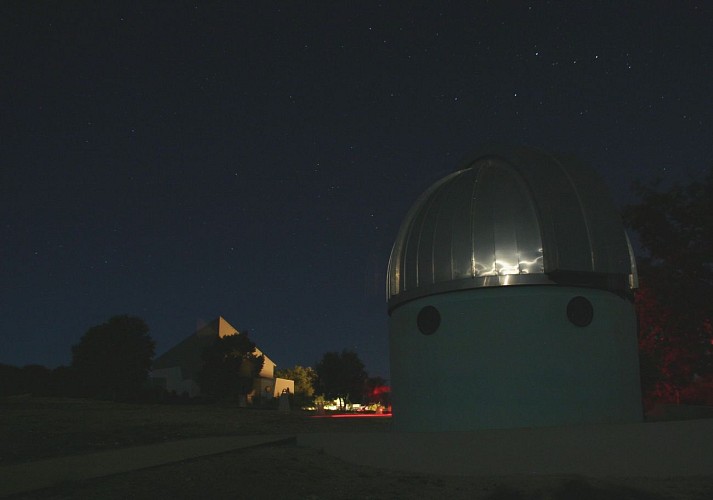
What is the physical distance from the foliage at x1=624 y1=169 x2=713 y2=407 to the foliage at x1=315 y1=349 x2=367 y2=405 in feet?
170

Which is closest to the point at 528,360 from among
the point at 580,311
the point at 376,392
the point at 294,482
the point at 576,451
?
the point at 580,311

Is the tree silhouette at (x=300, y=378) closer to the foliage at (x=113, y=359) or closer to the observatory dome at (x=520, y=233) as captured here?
the foliage at (x=113, y=359)

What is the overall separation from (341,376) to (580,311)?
2390 inches

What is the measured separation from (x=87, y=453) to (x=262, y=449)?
8.42 ft

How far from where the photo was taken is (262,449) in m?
10.2

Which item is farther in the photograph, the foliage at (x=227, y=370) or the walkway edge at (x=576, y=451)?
the foliage at (x=227, y=370)

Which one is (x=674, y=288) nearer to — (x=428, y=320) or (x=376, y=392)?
(x=428, y=320)

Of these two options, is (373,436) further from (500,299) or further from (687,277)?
(687,277)

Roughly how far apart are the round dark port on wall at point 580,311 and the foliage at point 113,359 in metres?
33.0

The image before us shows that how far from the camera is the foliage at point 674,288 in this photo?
714 inches

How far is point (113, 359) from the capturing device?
134ft

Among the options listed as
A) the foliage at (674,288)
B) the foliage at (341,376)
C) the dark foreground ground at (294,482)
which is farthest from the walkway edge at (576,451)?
the foliage at (341,376)

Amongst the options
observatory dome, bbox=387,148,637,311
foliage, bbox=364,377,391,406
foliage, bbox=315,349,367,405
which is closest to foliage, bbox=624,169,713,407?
observatory dome, bbox=387,148,637,311

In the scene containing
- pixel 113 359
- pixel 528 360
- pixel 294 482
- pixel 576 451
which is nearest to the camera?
pixel 294 482
